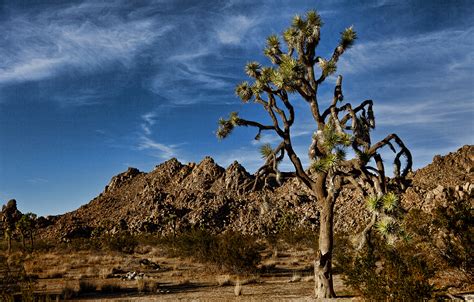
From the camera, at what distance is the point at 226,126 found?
46.3 feet

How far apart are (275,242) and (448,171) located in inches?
1446

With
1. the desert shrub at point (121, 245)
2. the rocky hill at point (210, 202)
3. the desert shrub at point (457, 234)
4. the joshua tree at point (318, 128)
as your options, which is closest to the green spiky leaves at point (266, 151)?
the joshua tree at point (318, 128)

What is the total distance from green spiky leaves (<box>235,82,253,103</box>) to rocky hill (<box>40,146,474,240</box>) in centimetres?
3918

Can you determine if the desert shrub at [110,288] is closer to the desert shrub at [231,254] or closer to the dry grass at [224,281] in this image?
the dry grass at [224,281]

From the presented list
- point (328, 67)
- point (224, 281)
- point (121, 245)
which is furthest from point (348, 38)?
point (121, 245)

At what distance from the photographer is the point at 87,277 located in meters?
21.0

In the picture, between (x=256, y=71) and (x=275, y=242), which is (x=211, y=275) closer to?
(x=256, y=71)

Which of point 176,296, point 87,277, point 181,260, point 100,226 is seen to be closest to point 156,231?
point 100,226

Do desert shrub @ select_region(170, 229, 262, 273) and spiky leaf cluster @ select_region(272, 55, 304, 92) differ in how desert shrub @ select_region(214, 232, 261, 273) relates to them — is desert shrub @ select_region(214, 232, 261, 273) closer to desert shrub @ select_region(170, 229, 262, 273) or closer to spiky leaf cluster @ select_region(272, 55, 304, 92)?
desert shrub @ select_region(170, 229, 262, 273)

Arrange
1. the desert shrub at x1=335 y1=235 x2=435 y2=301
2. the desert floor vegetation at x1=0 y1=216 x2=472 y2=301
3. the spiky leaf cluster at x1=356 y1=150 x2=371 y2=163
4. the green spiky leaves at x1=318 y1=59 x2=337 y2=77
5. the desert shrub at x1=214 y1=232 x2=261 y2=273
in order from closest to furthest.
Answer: the desert shrub at x1=335 y1=235 x2=435 y2=301 → the desert floor vegetation at x1=0 y1=216 x2=472 y2=301 → the spiky leaf cluster at x1=356 y1=150 x2=371 y2=163 → the green spiky leaves at x1=318 y1=59 x2=337 y2=77 → the desert shrub at x1=214 y1=232 x2=261 y2=273

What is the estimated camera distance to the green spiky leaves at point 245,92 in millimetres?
13922

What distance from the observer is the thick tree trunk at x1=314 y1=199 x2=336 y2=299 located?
12414 mm

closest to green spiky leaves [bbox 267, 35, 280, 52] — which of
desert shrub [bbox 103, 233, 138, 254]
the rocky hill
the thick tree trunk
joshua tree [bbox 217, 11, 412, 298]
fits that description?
joshua tree [bbox 217, 11, 412, 298]

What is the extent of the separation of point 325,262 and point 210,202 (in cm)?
6687
